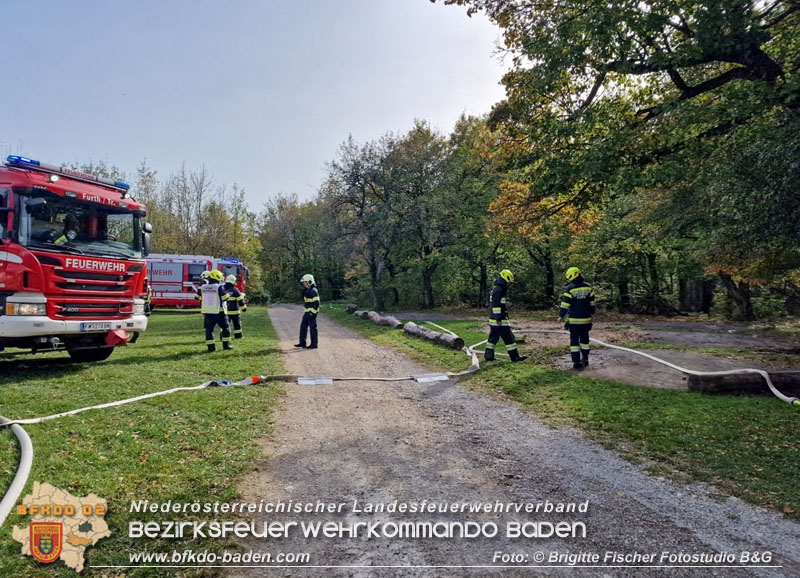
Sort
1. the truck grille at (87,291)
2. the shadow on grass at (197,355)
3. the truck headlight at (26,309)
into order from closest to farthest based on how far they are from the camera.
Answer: the truck headlight at (26,309) < the truck grille at (87,291) < the shadow on grass at (197,355)

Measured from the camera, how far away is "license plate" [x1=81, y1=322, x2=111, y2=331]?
799 centimetres

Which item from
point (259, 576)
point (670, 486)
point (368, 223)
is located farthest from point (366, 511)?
point (368, 223)

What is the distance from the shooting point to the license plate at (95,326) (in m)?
7.99

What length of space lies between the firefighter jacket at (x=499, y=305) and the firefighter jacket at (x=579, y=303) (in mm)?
1322

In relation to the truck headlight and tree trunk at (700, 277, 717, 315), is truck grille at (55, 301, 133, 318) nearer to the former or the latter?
the truck headlight

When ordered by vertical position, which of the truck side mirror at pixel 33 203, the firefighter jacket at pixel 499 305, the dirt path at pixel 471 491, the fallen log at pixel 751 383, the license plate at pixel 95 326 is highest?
the truck side mirror at pixel 33 203

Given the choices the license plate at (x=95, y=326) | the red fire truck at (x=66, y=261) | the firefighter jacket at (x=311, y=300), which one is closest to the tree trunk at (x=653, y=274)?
the firefighter jacket at (x=311, y=300)

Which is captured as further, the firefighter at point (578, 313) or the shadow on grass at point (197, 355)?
the shadow on grass at point (197, 355)

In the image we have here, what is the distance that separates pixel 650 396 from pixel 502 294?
3932 millimetres

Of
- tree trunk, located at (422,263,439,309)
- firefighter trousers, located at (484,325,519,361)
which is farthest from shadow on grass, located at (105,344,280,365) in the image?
tree trunk, located at (422,263,439,309)

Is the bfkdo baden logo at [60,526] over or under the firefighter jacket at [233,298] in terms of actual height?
under

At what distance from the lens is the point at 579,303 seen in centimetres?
945

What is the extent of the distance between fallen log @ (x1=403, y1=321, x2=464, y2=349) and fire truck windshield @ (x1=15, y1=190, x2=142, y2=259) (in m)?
8.13

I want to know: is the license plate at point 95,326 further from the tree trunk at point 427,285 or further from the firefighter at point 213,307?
the tree trunk at point 427,285
